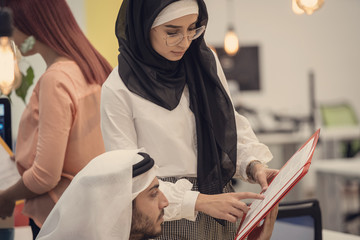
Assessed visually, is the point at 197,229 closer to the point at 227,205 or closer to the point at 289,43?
the point at 227,205

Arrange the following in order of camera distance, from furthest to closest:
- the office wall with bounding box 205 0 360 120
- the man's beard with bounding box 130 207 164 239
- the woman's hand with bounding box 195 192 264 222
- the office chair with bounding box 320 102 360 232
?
the office wall with bounding box 205 0 360 120 → the office chair with bounding box 320 102 360 232 → the woman's hand with bounding box 195 192 264 222 → the man's beard with bounding box 130 207 164 239

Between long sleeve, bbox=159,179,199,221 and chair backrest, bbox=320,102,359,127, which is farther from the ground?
long sleeve, bbox=159,179,199,221

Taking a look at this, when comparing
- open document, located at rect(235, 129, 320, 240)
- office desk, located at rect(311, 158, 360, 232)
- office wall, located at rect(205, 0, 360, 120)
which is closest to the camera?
open document, located at rect(235, 129, 320, 240)

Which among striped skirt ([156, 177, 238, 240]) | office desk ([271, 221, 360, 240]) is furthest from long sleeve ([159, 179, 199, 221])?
office desk ([271, 221, 360, 240])

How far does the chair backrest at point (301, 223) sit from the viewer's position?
1.97m

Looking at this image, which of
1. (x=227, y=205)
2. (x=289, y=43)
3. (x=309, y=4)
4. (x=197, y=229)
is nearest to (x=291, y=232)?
(x=197, y=229)

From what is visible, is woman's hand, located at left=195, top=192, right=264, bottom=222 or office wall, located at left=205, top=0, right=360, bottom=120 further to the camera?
office wall, located at left=205, top=0, right=360, bottom=120

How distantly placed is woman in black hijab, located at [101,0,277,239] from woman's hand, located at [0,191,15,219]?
657 mm

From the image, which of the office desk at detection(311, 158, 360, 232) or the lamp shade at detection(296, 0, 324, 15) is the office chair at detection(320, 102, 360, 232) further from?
the lamp shade at detection(296, 0, 324, 15)

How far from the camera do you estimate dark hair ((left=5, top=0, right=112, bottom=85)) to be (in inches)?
77.7

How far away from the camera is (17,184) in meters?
1.94

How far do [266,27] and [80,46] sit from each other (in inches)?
270

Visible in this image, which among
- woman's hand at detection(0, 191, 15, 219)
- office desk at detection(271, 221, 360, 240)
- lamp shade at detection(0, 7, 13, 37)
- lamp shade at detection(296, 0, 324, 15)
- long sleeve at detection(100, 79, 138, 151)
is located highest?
lamp shade at detection(0, 7, 13, 37)

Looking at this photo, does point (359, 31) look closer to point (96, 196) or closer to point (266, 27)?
point (266, 27)
